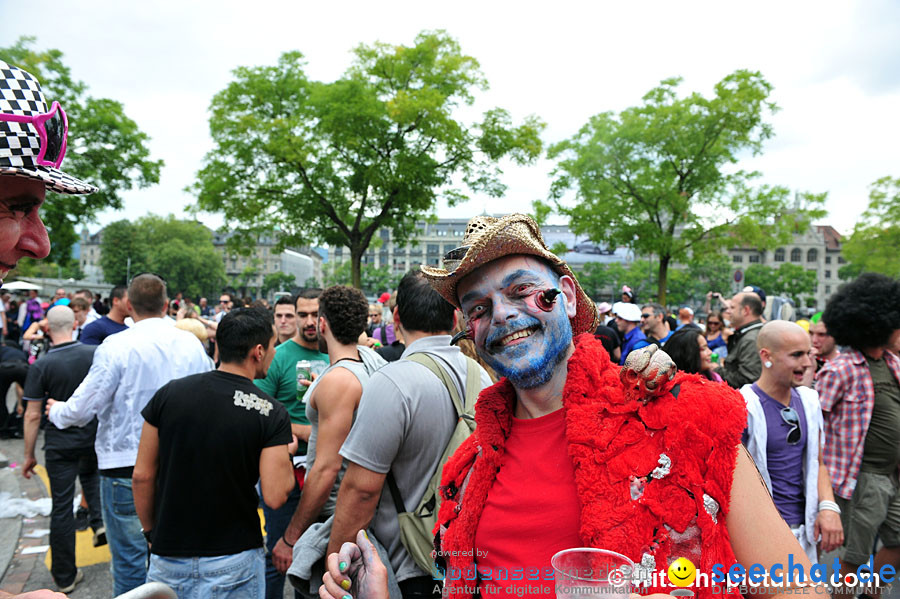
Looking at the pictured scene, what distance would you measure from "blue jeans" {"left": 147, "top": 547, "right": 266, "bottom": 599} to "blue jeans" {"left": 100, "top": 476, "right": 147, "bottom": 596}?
114 centimetres

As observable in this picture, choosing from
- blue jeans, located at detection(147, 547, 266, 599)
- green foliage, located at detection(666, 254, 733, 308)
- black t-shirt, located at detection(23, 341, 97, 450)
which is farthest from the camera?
green foliage, located at detection(666, 254, 733, 308)

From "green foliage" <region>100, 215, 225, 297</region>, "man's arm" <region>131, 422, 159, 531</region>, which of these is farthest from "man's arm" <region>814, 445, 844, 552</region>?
"green foliage" <region>100, 215, 225, 297</region>

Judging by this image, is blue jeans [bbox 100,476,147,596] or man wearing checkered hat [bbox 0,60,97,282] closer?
man wearing checkered hat [bbox 0,60,97,282]

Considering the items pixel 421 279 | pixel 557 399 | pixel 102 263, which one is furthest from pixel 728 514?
pixel 102 263

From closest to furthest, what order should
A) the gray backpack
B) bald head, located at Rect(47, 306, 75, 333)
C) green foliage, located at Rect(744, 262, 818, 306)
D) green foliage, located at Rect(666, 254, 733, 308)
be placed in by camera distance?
1. the gray backpack
2. bald head, located at Rect(47, 306, 75, 333)
3. green foliage, located at Rect(666, 254, 733, 308)
4. green foliage, located at Rect(744, 262, 818, 306)

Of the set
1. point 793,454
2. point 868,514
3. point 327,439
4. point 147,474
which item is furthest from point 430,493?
point 868,514

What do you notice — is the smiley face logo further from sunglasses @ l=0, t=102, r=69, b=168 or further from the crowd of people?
sunglasses @ l=0, t=102, r=69, b=168

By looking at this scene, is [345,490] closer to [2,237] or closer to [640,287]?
[2,237]

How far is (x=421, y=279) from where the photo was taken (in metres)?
3.05

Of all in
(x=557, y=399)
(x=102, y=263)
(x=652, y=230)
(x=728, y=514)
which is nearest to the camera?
(x=728, y=514)

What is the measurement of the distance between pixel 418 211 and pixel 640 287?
5768 cm

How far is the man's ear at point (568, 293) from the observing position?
1.90 m

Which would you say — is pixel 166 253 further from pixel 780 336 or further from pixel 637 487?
pixel 637 487

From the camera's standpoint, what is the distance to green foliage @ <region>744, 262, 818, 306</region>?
275 ft
